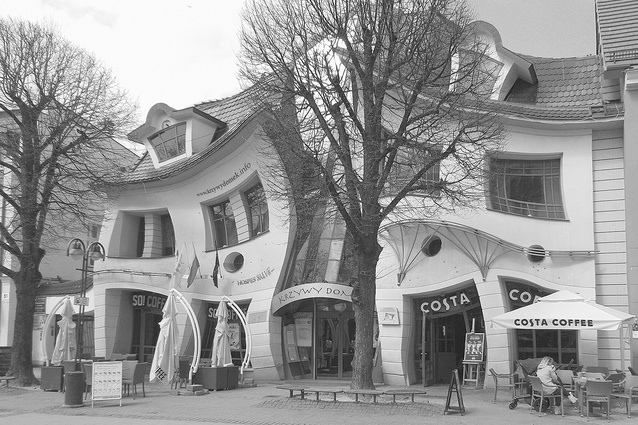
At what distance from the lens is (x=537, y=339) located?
19.3 meters

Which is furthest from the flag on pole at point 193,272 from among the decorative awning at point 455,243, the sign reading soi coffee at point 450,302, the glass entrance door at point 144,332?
the sign reading soi coffee at point 450,302

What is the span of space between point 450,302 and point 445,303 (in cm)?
15

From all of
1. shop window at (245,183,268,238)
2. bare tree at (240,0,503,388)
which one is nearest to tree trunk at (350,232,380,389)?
bare tree at (240,0,503,388)

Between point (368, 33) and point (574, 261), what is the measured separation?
27.4 ft

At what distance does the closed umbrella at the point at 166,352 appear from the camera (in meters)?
18.7

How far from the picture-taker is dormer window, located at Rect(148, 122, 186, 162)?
26391mm

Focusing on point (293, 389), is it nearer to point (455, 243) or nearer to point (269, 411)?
point (269, 411)

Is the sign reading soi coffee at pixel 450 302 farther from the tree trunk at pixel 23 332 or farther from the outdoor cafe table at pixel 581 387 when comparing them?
the tree trunk at pixel 23 332

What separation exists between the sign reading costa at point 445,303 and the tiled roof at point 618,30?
7389mm

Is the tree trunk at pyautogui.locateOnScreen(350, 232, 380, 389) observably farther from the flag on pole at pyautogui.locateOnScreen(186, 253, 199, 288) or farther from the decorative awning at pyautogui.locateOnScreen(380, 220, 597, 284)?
the flag on pole at pyautogui.locateOnScreen(186, 253, 199, 288)

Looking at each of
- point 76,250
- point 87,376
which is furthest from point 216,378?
point 76,250

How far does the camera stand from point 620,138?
1909 centimetres

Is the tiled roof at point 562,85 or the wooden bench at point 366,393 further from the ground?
the tiled roof at point 562,85

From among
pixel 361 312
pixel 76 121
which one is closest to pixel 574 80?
pixel 361 312
